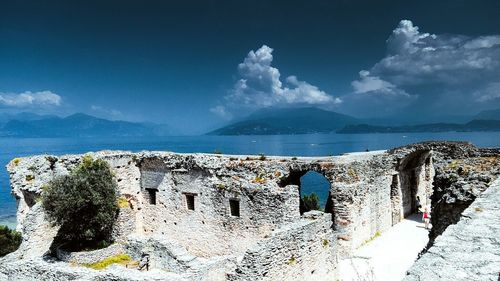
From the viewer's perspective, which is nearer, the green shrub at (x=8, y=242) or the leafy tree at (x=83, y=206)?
the leafy tree at (x=83, y=206)

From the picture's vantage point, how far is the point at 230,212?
1912 centimetres

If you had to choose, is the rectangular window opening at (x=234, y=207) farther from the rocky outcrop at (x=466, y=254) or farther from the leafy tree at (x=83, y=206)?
the rocky outcrop at (x=466, y=254)

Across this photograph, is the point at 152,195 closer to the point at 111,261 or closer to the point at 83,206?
the point at 83,206

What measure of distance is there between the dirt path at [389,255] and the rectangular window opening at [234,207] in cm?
555

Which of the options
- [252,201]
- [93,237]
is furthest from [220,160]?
[93,237]

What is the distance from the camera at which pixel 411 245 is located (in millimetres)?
18562

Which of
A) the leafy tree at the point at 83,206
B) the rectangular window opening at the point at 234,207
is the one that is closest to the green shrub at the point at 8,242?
the leafy tree at the point at 83,206

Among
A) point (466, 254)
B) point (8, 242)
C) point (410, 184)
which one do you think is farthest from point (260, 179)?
point (8, 242)

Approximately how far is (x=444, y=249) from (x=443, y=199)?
4.78 metres

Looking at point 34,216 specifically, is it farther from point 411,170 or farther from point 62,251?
point 411,170

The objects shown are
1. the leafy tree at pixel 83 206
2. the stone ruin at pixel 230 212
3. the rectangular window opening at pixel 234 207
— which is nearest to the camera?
the stone ruin at pixel 230 212

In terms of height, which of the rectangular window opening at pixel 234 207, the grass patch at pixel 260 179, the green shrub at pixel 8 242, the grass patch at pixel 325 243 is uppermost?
the grass patch at pixel 260 179

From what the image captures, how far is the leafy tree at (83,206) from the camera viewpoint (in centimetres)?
Result: 1909

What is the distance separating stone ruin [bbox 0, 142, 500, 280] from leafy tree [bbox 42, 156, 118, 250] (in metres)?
0.92
